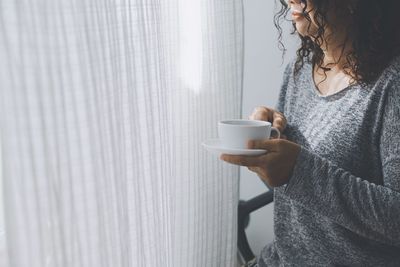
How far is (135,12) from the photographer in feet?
2.68

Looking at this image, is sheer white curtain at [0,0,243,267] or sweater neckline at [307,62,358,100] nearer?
sheer white curtain at [0,0,243,267]

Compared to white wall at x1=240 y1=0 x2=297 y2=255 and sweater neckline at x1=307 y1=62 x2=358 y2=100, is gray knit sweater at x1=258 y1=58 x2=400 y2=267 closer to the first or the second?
sweater neckline at x1=307 y1=62 x2=358 y2=100

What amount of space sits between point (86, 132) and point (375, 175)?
0.51 m

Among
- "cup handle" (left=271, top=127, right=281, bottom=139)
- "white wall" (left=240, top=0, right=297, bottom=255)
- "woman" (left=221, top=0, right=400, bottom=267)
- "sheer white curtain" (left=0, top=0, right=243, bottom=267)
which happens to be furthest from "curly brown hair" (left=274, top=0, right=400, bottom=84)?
"white wall" (left=240, top=0, right=297, bottom=255)

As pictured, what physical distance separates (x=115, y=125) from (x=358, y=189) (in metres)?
0.44

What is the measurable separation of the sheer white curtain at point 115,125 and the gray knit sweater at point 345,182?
0.76ft

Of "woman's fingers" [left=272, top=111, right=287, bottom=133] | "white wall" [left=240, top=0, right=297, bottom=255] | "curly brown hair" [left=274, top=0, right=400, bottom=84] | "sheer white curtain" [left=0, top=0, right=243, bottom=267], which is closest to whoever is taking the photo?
"sheer white curtain" [left=0, top=0, right=243, bottom=267]

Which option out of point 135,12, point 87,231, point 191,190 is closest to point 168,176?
point 191,190

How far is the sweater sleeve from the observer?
0.73 m

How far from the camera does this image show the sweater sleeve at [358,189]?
73 cm

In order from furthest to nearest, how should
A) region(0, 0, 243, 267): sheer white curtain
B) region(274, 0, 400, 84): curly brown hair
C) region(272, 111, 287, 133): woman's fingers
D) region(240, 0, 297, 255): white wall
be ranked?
1. region(240, 0, 297, 255): white wall
2. region(272, 111, 287, 133): woman's fingers
3. region(274, 0, 400, 84): curly brown hair
4. region(0, 0, 243, 267): sheer white curtain

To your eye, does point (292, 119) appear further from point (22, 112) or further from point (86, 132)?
point (22, 112)

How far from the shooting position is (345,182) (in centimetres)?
74

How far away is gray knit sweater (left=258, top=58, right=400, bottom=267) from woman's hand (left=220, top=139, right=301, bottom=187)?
18mm
